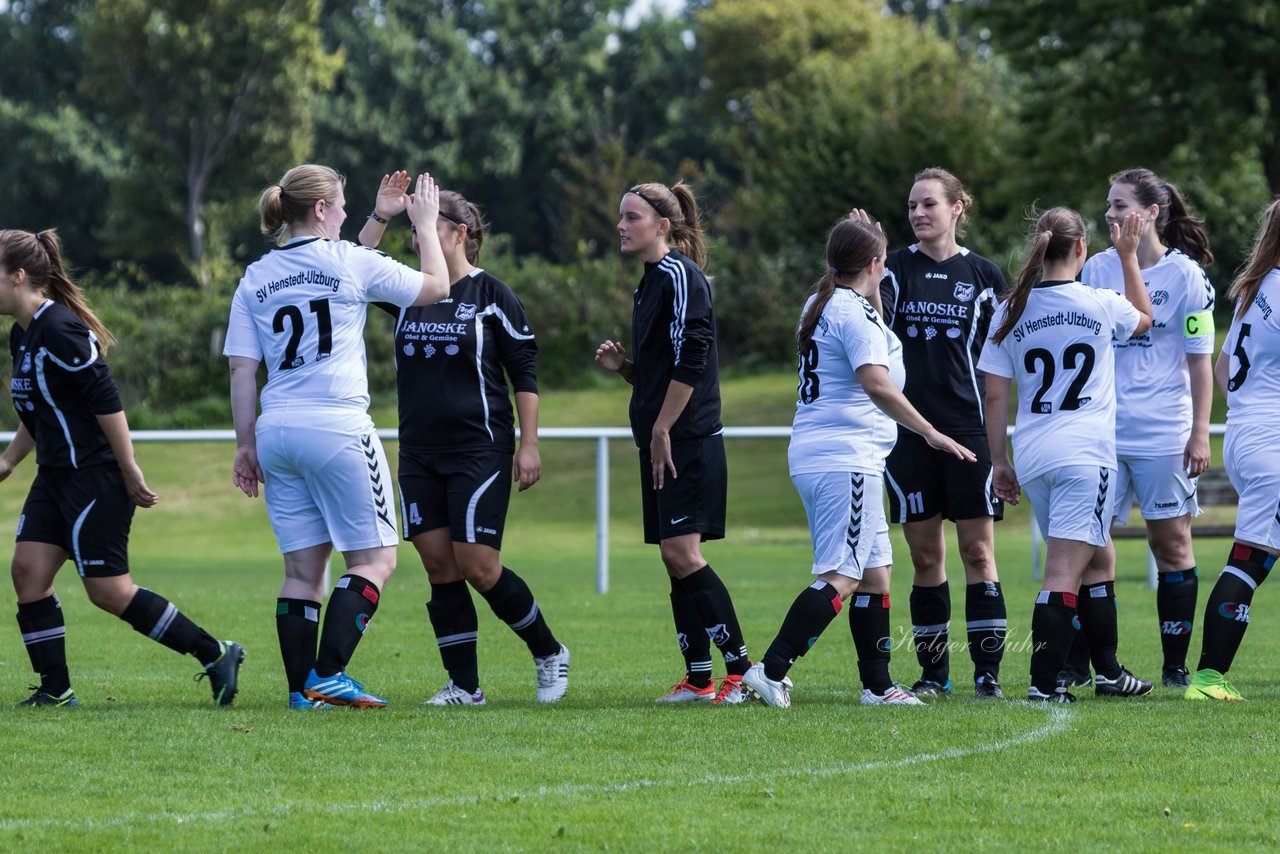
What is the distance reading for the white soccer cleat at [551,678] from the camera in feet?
23.8

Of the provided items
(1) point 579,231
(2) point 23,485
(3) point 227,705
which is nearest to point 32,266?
(3) point 227,705

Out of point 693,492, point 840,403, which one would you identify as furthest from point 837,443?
point 693,492

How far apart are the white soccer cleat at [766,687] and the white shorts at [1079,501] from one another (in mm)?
1325

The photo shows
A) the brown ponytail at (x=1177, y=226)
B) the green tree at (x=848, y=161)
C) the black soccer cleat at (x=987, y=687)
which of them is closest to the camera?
the black soccer cleat at (x=987, y=687)

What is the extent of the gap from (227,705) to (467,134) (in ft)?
173

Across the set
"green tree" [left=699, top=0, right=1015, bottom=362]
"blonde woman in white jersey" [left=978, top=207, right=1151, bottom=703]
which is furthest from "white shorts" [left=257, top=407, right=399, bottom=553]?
"green tree" [left=699, top=0, right=1015, bottom=362]

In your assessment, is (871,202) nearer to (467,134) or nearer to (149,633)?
(467,134)

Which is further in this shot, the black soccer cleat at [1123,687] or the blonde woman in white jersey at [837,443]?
the black soccer cleat at [1123,687]

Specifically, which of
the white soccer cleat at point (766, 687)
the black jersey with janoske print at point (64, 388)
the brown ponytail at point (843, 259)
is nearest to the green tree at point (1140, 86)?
the brown ponytail at point (843, 259)

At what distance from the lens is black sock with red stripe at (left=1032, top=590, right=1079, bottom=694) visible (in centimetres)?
685

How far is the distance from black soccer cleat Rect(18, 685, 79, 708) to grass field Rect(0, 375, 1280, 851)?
0.18 m

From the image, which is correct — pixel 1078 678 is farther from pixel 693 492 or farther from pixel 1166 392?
pixel 693 492

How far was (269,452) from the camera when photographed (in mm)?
6602

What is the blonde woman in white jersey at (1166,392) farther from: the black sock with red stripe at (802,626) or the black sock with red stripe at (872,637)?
the black sock with red stripe at (802,626)
